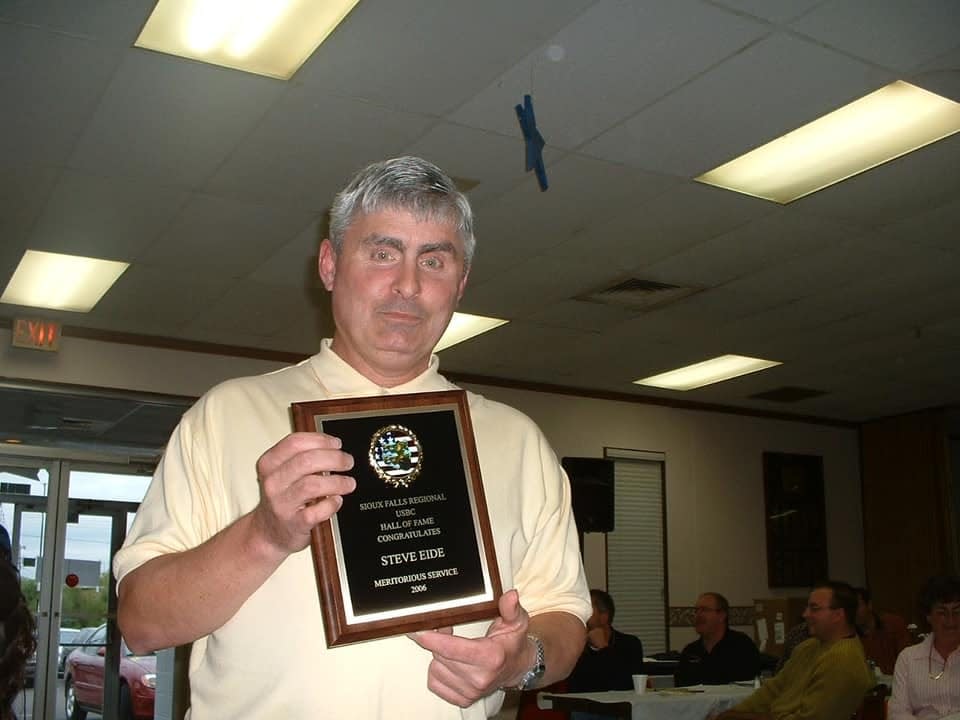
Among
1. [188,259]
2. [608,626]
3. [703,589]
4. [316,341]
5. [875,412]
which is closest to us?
[188,259]

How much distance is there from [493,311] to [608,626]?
2432 millimetres

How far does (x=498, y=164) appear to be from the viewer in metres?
4.88

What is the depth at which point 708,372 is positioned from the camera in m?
9.47

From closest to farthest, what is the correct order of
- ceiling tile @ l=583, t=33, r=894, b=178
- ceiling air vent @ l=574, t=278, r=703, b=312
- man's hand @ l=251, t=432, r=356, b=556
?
man's hand @ l=251, t=432, r=356, b=556, ceiling tile @ l=583, t=33, r=894, b=178, ceiling air vent @ l=574, t=278, r=703, b=312

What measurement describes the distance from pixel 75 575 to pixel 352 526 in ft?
29.2

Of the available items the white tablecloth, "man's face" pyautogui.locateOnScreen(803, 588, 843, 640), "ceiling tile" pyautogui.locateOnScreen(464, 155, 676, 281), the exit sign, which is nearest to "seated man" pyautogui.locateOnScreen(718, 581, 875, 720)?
"man's face" pyautogui.locateOnScreen(803, 588, 843, 640)

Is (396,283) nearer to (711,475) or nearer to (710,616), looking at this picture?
(710,616)

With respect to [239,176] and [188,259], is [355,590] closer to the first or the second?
[239,176]

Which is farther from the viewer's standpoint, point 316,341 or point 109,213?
point 316,341

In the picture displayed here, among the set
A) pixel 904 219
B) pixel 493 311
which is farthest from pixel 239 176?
pixel 904 219

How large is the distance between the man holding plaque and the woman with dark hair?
0.12m

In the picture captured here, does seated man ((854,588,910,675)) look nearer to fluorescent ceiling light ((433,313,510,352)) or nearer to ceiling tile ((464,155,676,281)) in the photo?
fluorescent ceiling light ((433,313,510,352))

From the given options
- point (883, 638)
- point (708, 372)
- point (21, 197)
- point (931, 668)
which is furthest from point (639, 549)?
point (21, 197)

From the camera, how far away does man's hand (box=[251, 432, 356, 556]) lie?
42.4 inches
